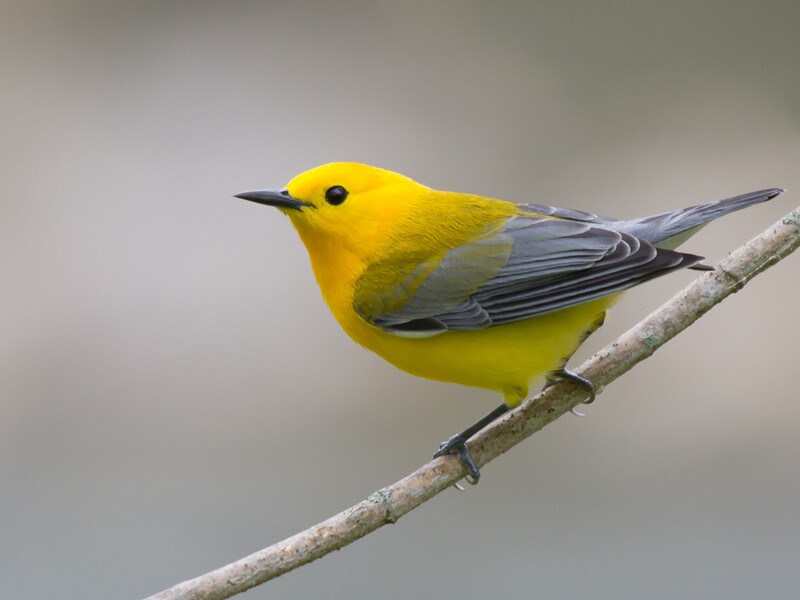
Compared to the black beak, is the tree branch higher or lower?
lower

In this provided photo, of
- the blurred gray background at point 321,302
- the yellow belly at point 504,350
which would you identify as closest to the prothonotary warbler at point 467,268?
the yellow belly at point 504,350

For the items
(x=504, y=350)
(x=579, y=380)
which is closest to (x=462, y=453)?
(x=504, y=350)

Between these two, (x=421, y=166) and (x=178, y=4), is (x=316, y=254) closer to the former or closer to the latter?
(x=421, y=166)

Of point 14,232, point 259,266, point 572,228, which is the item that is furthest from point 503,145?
point 572,228

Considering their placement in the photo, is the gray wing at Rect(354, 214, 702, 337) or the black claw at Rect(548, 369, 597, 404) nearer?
the gray wing at Rect(354, 214, 702, 337)

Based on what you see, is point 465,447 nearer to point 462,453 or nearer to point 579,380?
point 462,453

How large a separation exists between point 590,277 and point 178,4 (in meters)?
4.94

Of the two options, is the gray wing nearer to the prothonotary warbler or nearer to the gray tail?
the prothonotary warbler

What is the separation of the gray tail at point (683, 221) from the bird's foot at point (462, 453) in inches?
33.8

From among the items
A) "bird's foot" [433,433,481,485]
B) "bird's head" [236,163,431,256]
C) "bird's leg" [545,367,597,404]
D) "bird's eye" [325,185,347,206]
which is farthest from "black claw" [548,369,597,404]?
"bird's eye" [325,185,347,206]

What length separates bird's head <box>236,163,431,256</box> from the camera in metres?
3.68

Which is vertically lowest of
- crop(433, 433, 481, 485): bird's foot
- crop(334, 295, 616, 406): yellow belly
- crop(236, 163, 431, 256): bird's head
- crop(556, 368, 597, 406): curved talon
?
crop(433, 433, 481, 485): bird's foot

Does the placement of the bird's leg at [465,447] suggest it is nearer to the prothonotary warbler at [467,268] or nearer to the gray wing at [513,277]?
the prothonotary warbler at [467,268]

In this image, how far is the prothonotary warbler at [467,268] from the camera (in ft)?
11.4
